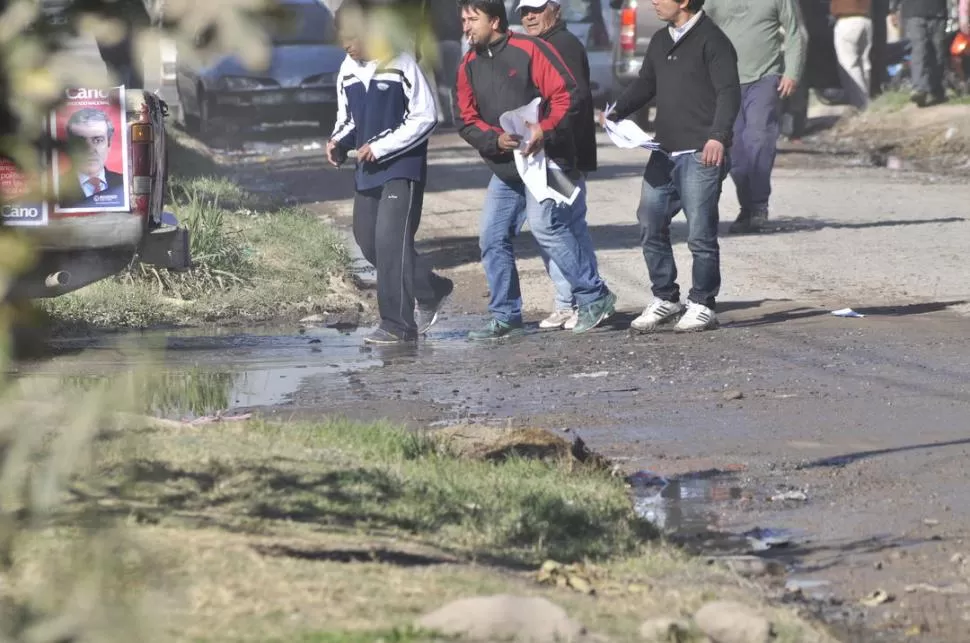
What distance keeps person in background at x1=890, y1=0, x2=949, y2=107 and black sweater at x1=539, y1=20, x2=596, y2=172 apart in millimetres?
13045

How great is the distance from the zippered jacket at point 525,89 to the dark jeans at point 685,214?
51 centimetres

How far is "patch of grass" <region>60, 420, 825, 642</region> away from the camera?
172 inches

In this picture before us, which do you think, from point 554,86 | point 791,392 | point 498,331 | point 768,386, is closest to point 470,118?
point 554,86

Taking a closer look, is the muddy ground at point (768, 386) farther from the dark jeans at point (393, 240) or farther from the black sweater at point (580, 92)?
the black sweater at point (580, 92)

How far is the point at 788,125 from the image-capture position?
76.3 feet

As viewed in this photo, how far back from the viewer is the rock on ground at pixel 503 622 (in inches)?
165

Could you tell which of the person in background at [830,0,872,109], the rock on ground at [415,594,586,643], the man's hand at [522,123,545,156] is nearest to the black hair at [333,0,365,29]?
the rock on ground at [415,594,586,643]

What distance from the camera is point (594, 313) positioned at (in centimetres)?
988

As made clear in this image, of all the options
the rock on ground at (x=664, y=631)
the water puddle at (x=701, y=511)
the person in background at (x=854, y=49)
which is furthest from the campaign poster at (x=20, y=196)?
the person in background at (x=854, y=49)

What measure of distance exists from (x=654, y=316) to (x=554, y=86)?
4.41 ft

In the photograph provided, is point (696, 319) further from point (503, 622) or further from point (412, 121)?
point (503, 622)

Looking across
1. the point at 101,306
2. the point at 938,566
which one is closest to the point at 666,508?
the point at 938,566

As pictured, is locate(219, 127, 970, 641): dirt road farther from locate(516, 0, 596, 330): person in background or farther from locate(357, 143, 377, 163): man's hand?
locate(357, 143, 377, 163): man's hand

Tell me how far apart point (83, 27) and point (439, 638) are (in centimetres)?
181
